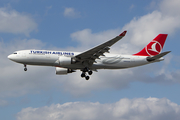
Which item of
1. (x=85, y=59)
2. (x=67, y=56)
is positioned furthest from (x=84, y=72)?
(x=67, y=56)

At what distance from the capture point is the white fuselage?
128 feet

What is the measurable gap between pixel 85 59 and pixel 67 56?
2770mm

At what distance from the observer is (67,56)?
40.2 meters

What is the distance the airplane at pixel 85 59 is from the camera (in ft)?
127

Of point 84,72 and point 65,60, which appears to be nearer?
point 65,60

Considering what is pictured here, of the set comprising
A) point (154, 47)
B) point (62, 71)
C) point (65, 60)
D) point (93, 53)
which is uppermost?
point (154, 47)

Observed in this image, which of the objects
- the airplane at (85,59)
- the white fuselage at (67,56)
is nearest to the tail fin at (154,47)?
the airplane at (85,59)

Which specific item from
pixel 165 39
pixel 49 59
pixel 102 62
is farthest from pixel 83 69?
pixel 165 39

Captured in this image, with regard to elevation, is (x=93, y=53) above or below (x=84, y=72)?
above

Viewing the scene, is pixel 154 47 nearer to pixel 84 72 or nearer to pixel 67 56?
pixel 84 72

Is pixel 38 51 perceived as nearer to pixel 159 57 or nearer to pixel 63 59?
pixel 63 59

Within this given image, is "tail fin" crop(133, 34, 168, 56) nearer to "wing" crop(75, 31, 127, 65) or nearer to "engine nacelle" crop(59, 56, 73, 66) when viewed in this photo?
"wing" crop(75, 31, 127, 65)

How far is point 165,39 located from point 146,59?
6347 millimetres

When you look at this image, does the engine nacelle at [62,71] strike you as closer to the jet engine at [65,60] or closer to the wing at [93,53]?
the wing at [93,53]
